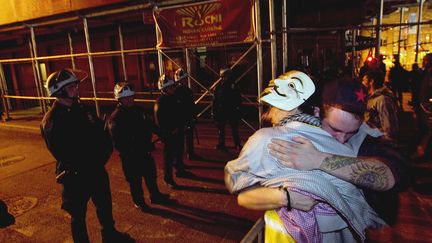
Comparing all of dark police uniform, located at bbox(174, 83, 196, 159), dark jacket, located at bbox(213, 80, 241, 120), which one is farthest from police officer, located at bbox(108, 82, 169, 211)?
dark jacket, located at bbox(213, 80, 241, 120)

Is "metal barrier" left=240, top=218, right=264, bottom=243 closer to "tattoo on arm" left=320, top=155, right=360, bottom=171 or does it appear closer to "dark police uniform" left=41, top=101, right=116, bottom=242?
"tattoo on arm" left=320, top=155, right=360, bottom=171

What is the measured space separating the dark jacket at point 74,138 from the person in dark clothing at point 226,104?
13.4ft

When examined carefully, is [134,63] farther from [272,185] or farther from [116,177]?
[272,185]

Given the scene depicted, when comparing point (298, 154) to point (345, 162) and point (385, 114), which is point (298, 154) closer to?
point (345, 162)

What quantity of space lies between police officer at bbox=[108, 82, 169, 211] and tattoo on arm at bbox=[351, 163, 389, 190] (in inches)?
142

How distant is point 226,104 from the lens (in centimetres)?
743

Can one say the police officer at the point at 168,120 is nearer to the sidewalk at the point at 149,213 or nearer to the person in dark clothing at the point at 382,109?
the sidewalk at the point at 149,213

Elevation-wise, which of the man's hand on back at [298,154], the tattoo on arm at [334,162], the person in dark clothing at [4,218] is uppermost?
the man's hand on back at [298,154]

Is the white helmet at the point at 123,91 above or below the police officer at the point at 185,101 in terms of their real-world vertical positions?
above

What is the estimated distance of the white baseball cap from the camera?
181 centimetres

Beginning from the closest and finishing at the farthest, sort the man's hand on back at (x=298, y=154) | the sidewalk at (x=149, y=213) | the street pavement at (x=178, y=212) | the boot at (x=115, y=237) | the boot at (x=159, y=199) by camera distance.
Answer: the man's hand on back at (x=298, y=154) → the boot at (x=115, y=237) → the street pavement at (x=178, y=212) → the sidewalk at (x=149, y=213) → the boot at (x=159, y=199)

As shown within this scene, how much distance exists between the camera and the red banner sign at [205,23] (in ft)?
18.9

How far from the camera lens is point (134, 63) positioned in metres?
→ 13.4

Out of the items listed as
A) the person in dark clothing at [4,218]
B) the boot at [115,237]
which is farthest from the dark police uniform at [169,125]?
the person in dark clothing at [4,218]
